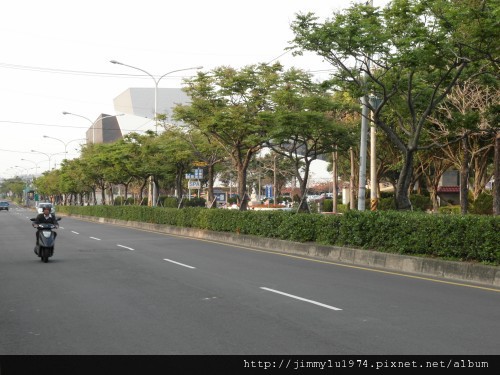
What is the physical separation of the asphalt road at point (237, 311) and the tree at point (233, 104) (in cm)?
1159

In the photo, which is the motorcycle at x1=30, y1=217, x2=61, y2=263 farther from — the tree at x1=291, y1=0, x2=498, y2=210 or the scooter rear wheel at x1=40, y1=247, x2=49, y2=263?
the tree at x1=291, y1=0, x2=498, y2=210

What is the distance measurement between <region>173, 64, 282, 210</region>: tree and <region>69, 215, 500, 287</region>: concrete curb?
4.71 meters

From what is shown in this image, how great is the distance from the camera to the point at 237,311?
914 cm

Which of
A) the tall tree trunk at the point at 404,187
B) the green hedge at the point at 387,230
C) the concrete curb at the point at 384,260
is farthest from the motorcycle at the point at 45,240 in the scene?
the tall tree trunk at the point at 404,187

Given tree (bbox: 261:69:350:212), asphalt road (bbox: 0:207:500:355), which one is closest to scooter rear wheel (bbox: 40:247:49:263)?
asphalt road (bbox: 0:207:500:355)

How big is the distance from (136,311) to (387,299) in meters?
4.30

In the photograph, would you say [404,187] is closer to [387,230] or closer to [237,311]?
[387,230]

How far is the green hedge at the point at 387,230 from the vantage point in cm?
1374

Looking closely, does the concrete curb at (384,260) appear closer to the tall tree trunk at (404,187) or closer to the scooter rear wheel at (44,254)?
the tall tree trunk at (404,187)

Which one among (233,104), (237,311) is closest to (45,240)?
(237,311)

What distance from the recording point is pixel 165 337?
736cm

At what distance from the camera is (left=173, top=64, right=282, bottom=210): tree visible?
26.6 meters

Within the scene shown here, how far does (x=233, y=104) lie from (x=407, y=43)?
13853 mm

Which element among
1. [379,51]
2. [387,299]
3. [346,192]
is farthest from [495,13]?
[346,192]
